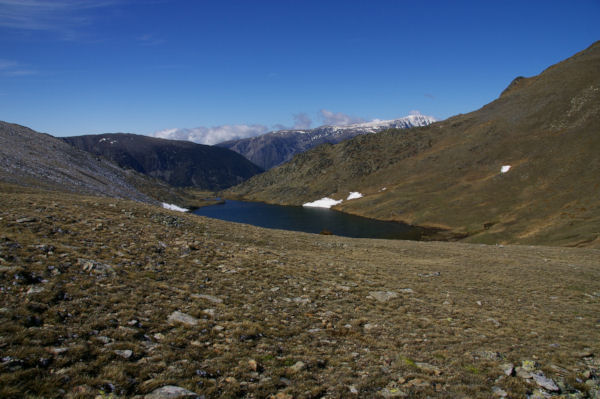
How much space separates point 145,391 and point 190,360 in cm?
148

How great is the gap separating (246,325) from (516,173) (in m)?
141

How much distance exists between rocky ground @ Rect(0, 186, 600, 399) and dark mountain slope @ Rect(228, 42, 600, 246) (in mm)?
59337

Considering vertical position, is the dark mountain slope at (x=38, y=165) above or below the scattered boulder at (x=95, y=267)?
above

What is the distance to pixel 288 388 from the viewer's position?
24.6 ft

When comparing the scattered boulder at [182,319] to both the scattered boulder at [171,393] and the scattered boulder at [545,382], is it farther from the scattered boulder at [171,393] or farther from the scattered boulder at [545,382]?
the scattered boulder at [545,382]

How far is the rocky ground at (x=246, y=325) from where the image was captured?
732 cm

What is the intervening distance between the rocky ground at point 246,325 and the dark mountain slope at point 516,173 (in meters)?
59.3

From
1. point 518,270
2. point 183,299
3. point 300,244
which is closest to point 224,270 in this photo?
point 183,299

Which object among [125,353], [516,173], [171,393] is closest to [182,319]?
[125,353]

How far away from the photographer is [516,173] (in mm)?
120875

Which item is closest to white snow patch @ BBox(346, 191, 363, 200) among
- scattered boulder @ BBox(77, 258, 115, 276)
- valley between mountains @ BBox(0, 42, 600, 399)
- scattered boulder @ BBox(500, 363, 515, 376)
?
valley between mountains @ BBox(0, 42, 600, 399)

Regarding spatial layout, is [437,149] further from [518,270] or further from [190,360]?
[190,360]

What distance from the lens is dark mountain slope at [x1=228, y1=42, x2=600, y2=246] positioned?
84681mm

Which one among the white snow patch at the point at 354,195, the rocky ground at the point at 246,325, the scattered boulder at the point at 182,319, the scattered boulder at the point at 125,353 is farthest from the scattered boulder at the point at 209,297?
the white snow patch at the point at 354,195
